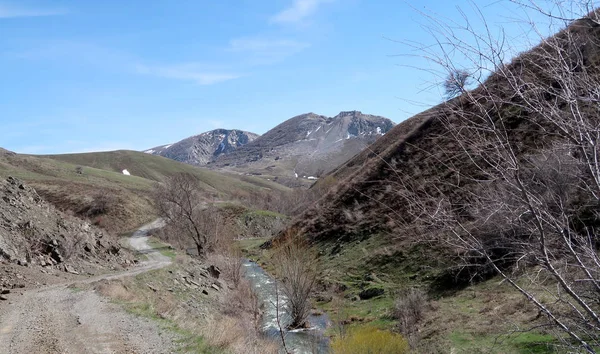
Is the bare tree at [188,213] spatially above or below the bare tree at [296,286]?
above

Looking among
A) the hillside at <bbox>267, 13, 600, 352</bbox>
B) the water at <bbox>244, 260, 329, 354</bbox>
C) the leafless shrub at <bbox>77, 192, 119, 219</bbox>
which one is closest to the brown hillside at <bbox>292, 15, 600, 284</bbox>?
the hillside at <bbox>267, 13, 600, 352</bbox>

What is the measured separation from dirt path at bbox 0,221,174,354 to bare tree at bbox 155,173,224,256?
2517 centimetres

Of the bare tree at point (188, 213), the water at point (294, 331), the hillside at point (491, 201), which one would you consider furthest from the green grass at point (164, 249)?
the hillside at point (491, 201)

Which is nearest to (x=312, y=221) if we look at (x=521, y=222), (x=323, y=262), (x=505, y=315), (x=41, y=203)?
(x=323, y=262)

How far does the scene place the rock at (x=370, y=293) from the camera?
28.0m

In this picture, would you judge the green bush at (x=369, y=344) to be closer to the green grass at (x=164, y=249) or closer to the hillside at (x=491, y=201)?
the hillside at (x=491, y=201)

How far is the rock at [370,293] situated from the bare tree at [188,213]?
739 inches

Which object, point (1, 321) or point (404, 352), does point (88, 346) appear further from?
point (404, 352)

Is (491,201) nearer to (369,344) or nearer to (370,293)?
(369,344)

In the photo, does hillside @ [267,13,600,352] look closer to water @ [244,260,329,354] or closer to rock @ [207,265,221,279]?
water @ [244,260,329,354]

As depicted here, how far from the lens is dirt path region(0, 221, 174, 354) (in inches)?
442

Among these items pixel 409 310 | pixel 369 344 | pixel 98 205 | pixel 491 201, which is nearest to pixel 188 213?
pixel 409 310

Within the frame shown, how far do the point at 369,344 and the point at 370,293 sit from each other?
12.8m

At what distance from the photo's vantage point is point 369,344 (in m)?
15.8
